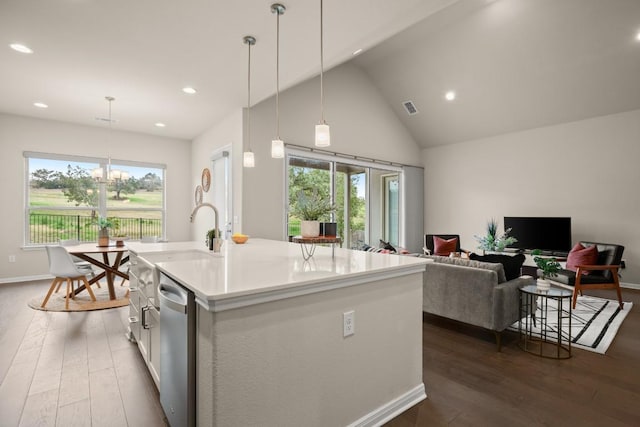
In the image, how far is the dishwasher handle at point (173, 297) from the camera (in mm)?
1467

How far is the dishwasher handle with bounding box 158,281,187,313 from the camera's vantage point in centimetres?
147

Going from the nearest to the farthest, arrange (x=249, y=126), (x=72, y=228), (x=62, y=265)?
1. (x=62, y=265)
2. (x=249, y=126)
3. (x=72, y=228)

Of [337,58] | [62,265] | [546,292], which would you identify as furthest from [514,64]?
[62,265]

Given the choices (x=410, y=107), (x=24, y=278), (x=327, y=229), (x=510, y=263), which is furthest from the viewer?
(x=410, y=107)

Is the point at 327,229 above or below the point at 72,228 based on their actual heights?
above

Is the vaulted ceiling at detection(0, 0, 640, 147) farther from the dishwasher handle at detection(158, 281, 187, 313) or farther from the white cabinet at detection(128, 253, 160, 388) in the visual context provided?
the dishwasher handle at detection(158, 281, 187, 313)

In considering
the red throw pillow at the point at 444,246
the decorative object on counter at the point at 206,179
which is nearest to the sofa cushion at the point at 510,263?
the red throw pillow at the point at 444,246

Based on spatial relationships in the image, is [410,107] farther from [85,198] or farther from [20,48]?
[85,198]

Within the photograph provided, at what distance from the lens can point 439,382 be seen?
91.4 inches

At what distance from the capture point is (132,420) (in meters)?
1.89

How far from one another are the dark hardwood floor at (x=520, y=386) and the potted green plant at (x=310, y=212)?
1182 millimetres

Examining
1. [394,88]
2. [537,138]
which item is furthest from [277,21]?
[537,138]

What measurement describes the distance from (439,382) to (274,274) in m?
1.56

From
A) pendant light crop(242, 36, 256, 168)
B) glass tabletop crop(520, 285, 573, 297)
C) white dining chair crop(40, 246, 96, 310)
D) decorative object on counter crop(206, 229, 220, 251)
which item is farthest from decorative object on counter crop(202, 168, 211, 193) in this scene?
glass tabletop crop(520, 285, 573, 297)
